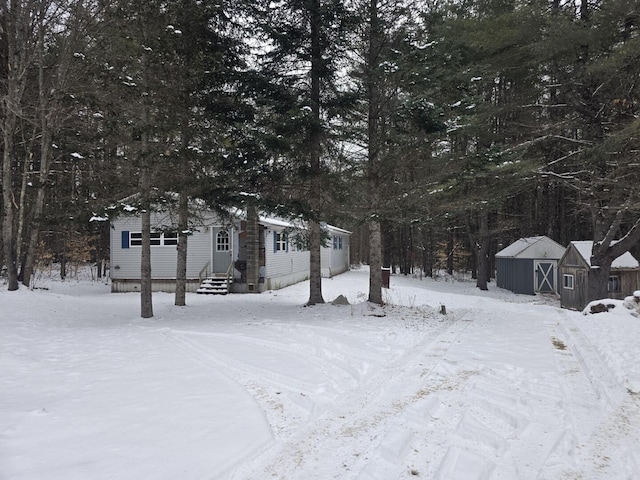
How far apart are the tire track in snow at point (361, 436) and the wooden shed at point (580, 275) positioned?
46.4ft

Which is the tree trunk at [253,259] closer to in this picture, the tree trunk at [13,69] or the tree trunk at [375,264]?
the tree trunk at [375,264]

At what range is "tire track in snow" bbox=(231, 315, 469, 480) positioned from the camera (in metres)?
3.17

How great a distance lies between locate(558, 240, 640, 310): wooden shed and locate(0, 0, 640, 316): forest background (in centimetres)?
384

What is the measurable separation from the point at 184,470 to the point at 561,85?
1407 cm

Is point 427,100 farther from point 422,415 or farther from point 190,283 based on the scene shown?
point 190,283

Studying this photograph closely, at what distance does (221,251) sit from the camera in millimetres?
18906

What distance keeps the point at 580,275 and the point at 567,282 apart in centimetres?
130

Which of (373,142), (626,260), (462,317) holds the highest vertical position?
(373,142)

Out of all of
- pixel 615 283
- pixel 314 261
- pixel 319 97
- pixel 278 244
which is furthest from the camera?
pixel 278 244

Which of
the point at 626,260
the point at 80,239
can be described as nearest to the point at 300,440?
the point at 626,260

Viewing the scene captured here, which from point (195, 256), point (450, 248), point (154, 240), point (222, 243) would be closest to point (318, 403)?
point (222, 243)

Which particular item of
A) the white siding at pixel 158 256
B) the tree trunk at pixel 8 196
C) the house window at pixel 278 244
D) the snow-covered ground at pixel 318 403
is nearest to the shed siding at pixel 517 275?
the house window at pixel 278 244

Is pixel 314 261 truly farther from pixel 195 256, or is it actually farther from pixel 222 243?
pixel 195 256

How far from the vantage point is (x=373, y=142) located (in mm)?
11156
